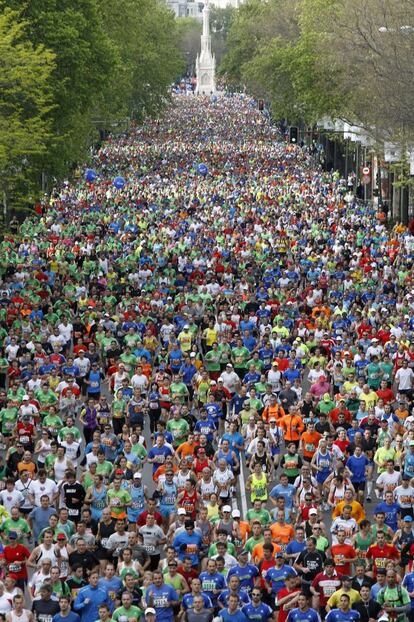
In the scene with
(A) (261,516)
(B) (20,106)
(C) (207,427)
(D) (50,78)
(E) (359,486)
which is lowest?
(E) (359,486)

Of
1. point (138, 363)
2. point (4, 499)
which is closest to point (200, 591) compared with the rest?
point (4, 499)

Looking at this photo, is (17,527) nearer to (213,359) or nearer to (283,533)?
(283,533)

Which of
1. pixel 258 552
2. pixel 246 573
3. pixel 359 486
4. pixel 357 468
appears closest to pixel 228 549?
pixel 258 552

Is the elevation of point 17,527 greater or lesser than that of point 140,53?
lesser

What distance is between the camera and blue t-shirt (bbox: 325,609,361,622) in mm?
13539

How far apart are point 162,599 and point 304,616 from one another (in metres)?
1.26

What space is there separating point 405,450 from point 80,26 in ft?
103

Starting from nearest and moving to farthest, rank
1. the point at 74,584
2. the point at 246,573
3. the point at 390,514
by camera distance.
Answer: the point at 246,573
the point at 74,584
the point at 390,514

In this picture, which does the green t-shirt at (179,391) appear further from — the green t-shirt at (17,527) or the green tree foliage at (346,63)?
the green tree foliage at (346,63)

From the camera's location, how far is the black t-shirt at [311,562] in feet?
49.8

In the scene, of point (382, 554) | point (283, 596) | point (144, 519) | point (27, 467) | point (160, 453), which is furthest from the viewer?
point (160, 453)

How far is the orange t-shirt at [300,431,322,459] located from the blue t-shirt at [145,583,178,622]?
6.26 metres

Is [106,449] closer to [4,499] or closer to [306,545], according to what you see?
[4,499]

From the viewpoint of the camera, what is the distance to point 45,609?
13945 millimetres
